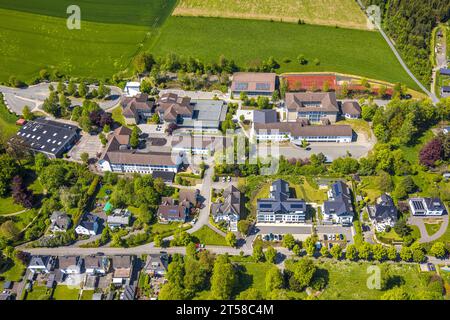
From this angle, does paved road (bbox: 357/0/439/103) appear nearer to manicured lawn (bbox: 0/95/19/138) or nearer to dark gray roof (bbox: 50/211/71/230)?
dark gray roof (bbox: 50/211/71/230)

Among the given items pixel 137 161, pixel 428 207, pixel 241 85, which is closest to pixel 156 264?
pixel 137 161

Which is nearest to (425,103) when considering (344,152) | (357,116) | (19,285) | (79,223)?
(357,116)

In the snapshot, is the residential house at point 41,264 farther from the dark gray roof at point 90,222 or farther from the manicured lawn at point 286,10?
the manicured lawn at point 286,10

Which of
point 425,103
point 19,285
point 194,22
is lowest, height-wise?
point 19,285

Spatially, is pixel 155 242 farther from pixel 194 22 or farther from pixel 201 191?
pixel 194 22

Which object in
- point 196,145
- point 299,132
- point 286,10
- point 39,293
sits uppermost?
point 286,10

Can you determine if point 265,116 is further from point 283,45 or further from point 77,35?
point 77,35
